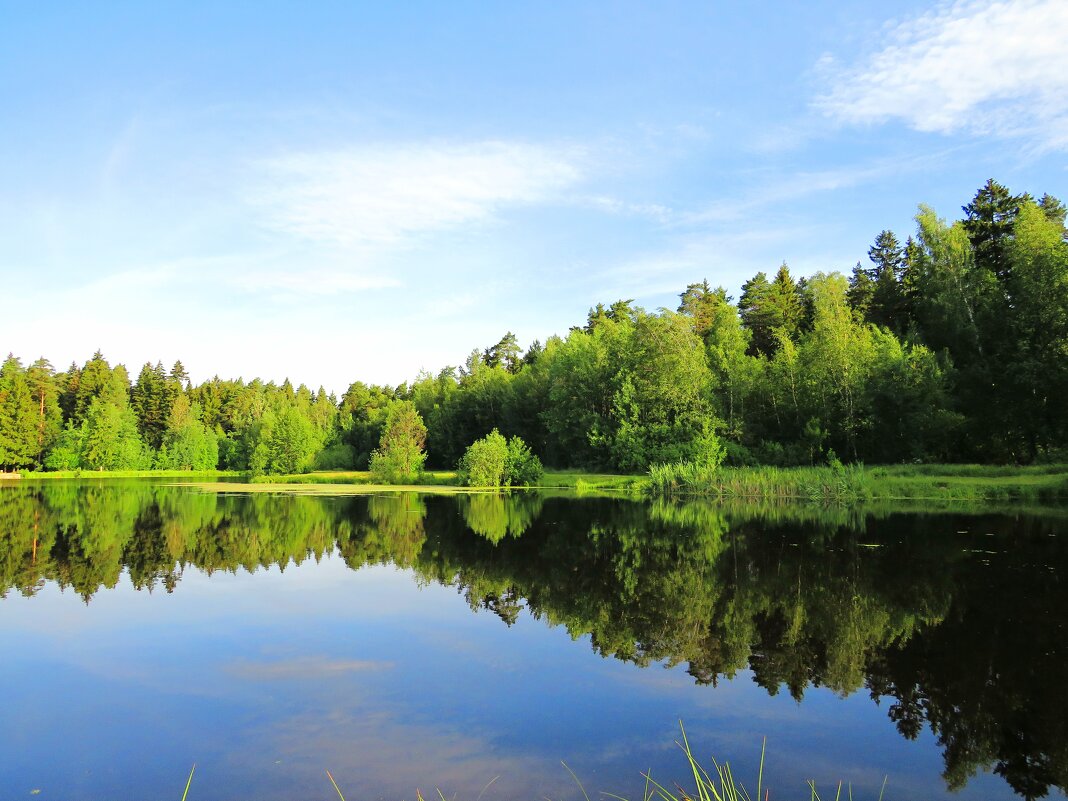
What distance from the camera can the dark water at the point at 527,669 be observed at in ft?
16.6

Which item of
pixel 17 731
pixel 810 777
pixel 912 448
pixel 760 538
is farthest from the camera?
pixel 912 448

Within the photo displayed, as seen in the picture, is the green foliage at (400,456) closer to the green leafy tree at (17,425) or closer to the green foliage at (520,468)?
the green foliage at (520,468)

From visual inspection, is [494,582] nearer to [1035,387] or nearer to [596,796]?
[596,796]

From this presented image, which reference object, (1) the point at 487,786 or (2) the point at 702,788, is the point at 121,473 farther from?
(2) the point at 702,788

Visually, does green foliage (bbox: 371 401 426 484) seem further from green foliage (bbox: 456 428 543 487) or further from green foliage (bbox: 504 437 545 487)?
green foliage (bbox: 504 437 545 487)

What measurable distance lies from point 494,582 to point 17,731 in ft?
24.6

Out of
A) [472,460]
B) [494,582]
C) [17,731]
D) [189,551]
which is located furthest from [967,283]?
[17,731]

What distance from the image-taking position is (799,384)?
43.7 metres

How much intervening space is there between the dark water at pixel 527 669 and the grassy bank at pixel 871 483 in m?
14.8

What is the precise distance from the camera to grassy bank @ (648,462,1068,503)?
28.8 metres

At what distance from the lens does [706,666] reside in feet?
24.6

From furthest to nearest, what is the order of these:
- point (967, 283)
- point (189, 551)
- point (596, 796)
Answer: point (967, 283)
point (189, 551)
point (596, 796)

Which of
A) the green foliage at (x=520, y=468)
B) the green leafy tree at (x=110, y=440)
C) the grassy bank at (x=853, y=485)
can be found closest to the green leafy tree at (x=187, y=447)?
the green leafy tree at (x=110, y=440)

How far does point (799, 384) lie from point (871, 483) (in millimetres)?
13502
